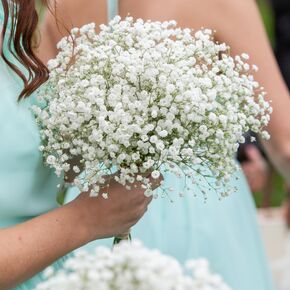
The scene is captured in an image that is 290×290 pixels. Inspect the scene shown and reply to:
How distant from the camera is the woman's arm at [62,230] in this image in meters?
1.92

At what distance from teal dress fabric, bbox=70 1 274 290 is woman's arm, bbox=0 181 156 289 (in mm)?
997

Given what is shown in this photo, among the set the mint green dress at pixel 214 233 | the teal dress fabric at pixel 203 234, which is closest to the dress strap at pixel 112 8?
the mint green dress at pixel 214 233

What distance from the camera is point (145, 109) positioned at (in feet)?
6.10

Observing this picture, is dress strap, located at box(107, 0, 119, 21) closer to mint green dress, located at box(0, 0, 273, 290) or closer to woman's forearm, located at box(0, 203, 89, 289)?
mint green dress, located at box(0, 0, 273, 290)

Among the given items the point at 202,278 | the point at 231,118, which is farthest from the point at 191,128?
the point at 202,278

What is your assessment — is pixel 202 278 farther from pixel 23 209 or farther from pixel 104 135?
pixel 23 209

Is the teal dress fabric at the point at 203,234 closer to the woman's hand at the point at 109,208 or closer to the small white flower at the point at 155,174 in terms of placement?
the woman's hand at the point at 109,208

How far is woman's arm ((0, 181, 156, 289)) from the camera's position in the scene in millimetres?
1917

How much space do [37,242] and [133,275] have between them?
60 centimetres

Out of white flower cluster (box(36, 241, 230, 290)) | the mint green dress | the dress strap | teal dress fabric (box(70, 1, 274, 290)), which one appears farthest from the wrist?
teal dress fabric (box(70, 1, 274, 290))

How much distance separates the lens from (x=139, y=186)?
200 centimetres

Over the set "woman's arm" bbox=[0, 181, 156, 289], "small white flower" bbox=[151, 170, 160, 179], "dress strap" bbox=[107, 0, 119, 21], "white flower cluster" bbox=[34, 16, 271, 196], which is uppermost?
"dress strap" bbox=[107, 0, 119, 21]

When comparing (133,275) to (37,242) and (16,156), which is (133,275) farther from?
(16,156)

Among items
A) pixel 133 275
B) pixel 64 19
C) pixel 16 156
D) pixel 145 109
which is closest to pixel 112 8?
pixel 64 19
